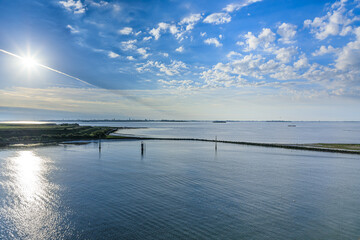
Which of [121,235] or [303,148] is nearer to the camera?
[121,235]

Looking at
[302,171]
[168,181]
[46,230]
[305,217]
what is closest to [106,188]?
[168,181]

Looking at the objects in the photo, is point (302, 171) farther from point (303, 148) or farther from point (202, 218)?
point (303, 148)

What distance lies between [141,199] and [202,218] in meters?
6.78

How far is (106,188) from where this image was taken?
24000mm

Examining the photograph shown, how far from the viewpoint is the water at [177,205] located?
47.4 ft

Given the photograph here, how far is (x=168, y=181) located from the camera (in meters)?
27.4

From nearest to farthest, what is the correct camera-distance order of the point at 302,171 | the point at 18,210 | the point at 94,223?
the point at 94,223 → the point at 18,210 → the point at 302,171

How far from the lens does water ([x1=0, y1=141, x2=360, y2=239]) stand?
47.4ft

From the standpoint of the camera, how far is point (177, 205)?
1897 cm

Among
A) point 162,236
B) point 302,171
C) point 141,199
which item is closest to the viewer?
point 162,236

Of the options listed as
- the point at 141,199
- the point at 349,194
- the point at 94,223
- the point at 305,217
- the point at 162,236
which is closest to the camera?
the point at 162,236

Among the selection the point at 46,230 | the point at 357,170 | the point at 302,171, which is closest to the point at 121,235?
the point at 46,230

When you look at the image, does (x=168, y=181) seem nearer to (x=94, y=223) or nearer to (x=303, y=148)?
(x=94, y=223)

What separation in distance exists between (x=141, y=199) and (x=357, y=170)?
35295 mm
